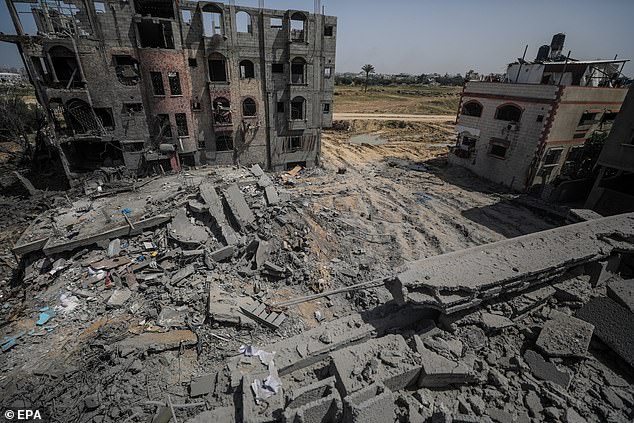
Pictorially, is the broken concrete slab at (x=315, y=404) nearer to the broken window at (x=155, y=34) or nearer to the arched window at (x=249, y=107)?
the arched window at (x=249, y=107)

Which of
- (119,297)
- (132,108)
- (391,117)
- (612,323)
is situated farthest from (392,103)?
(119,297)

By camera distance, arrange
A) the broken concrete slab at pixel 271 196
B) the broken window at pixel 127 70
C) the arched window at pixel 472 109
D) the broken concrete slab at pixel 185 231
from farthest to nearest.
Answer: the arched window at pixel 472 109 → the broken window at pixel 127 70 → the broken concrete slab at pixel 271 196 → the broken concrete slab at pixel 185 231

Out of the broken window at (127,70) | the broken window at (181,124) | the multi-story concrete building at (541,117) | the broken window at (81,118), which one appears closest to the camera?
the broken window at (81,118)

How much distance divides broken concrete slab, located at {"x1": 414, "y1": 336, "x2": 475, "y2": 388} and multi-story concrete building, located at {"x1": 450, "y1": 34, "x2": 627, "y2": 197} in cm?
1980

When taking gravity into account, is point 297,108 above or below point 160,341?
above

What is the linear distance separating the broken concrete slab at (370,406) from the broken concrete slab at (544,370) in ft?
11.6

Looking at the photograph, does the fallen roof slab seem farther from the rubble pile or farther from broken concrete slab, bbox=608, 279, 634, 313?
broken concrete slab, bbox=608, 279, 634, 313

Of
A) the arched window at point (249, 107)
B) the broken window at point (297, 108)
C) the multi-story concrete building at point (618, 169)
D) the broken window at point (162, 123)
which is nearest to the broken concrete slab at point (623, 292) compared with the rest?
the multi-story concrete building at point (618, 169)

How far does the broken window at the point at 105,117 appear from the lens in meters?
20.1

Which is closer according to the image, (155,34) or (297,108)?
(155,34)

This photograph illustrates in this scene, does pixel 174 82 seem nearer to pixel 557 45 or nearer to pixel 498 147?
pixel 498 147

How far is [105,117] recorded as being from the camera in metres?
20.6

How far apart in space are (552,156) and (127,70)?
100 feet

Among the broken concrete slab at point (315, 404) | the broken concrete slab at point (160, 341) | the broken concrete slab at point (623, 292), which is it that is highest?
Answer: the broken concrete slab at point (623, 292)
